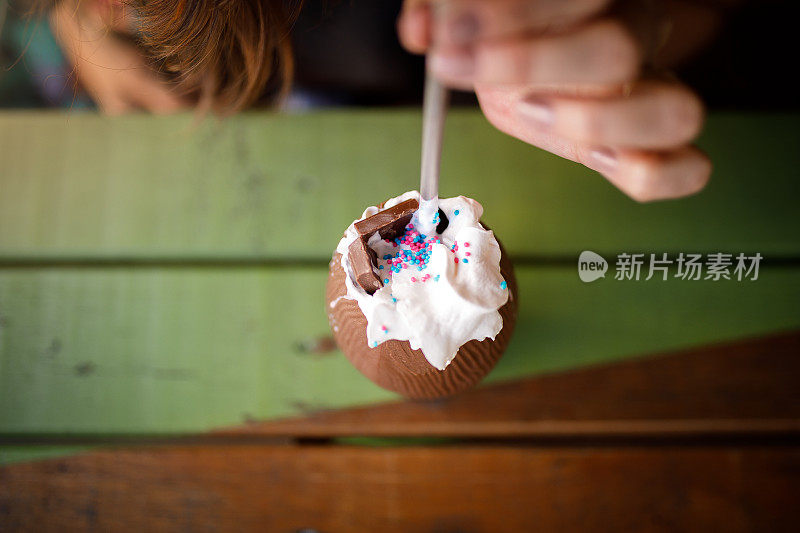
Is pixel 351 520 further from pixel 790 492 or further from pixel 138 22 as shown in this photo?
pixel 138 22

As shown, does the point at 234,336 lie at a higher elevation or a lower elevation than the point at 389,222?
lower

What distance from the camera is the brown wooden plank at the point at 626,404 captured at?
2.62ft

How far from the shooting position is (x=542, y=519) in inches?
30.5

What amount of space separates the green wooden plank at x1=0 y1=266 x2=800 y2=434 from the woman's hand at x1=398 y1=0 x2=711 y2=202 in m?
0.37

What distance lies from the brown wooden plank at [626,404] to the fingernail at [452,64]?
54cm

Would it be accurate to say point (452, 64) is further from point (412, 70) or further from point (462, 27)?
point (412, 70)

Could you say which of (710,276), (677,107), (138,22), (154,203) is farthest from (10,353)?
(710,276)

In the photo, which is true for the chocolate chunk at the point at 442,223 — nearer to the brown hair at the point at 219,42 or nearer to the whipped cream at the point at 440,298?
the whipped cream at the point at 440,298

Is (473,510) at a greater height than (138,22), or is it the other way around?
(138,22)

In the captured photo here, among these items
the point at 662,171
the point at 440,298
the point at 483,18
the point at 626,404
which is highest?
the point at 483,18

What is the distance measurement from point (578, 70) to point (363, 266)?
0.92 ft

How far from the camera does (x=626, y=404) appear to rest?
0.81m

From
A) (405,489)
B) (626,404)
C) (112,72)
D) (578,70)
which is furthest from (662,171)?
(112,72)

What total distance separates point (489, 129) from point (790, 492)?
29.0 inches
